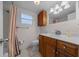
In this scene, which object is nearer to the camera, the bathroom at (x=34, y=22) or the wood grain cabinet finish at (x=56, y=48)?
the wood grain cabinet finish at (x=56, y=48)

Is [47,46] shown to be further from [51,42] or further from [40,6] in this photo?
[40,6]

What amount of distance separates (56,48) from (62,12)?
59 centimetres

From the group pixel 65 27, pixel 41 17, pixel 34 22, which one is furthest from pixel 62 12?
pixel 34 22

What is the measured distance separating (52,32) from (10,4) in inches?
31.0

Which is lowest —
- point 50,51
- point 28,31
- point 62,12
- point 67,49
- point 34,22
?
point 50,51

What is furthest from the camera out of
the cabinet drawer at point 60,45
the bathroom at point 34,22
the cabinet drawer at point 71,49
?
the bathroom at point 34,22

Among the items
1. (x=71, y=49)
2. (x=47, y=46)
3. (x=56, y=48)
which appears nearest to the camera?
(x=71, y=49)

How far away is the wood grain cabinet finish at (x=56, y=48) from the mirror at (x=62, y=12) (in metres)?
0.32

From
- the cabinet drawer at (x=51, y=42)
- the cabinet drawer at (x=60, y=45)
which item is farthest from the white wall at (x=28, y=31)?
the cabinet drawer at (x=60, y=45)

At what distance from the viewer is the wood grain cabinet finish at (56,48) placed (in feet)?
3.83

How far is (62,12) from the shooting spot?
1732mm

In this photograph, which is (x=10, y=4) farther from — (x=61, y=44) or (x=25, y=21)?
(x=61, y=44)

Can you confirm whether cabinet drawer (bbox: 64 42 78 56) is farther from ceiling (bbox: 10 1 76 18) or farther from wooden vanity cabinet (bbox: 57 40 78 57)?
ceiling (bbox: 10 1 76 18)

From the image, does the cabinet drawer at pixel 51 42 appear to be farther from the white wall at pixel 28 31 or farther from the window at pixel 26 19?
the window at pixel 26 19
